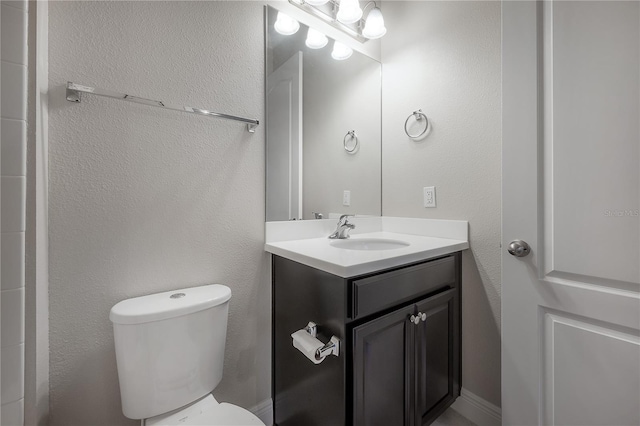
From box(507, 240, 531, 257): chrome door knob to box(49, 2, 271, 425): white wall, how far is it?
1.04 metres

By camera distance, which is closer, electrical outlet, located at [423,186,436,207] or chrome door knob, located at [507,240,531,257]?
chrome door knob, located at [507,240,531,257]

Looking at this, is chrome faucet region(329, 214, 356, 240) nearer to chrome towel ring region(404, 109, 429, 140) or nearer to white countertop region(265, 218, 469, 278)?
white countertop region(265, 218, 469, 278)

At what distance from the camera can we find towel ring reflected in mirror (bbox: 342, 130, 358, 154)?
170 centimetres

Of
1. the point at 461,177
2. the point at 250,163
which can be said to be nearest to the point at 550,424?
the point at 461,177

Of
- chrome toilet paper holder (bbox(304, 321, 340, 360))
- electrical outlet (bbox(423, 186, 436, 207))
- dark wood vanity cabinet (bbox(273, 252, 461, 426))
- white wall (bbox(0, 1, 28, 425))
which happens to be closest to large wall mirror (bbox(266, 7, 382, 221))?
electrical outlet (bbox(423, 186, 436, 207))

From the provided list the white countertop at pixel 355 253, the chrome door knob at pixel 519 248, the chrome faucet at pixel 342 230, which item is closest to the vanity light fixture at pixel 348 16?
the chrome faucet at pixel 342 230

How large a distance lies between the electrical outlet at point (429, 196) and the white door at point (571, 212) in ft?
1.49

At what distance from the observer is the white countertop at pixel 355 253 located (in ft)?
3.01

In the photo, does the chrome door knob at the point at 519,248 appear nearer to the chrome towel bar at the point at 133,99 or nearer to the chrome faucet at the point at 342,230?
the chrome faucet at the point at 342,230

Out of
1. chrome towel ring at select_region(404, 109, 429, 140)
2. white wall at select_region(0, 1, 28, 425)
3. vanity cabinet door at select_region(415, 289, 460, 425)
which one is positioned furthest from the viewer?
chrome towel ring at select_region(404, 109, 429, 140)

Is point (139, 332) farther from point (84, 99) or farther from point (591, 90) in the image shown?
point (591, 90)

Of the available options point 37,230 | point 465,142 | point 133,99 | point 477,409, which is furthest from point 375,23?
point 477,409

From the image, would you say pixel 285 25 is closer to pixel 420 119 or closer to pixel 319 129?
pixel 319 129

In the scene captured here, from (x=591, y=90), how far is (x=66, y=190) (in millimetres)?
1713
